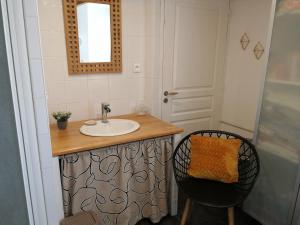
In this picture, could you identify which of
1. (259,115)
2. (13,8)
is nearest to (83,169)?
(13,8)

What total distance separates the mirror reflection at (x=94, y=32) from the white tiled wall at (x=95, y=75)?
0.14 metres

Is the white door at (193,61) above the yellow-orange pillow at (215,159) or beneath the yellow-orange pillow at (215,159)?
above

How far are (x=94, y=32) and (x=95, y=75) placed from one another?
352mm

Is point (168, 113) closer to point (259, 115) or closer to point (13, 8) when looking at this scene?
point (259, 115)

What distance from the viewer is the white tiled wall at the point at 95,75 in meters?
1.79

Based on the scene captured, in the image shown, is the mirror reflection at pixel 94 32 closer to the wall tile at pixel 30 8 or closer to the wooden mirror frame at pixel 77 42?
the wooden mirror frame at pixel 77 42

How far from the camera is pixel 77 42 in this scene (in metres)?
1.87

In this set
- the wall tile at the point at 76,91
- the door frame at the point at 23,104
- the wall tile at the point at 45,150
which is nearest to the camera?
the door frame at the point at 23,104

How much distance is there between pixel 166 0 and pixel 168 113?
1052 mm

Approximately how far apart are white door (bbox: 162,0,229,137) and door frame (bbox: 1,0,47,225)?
4.70 ft

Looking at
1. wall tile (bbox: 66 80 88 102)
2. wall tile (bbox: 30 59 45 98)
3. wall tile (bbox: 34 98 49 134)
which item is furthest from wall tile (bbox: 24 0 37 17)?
wall tile (bbox: 66 80 88 102)

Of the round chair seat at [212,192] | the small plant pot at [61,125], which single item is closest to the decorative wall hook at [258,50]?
the round chair seat at [212,192]

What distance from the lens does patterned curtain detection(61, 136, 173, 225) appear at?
1517mm

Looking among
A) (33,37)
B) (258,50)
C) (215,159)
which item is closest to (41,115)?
(33,37)
